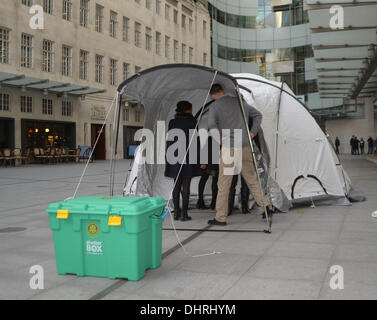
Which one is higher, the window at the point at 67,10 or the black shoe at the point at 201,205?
the window at the point at 67,10

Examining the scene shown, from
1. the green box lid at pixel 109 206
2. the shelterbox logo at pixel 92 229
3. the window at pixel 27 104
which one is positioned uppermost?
the window at pixel 27 104

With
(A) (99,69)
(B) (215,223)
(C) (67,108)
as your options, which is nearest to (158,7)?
(A) (99,69)

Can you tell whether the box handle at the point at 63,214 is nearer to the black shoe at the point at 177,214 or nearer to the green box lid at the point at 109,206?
the green box lid at the point at 109,206

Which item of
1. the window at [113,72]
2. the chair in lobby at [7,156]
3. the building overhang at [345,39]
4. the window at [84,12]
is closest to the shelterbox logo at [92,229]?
the building overhang at [345,39]

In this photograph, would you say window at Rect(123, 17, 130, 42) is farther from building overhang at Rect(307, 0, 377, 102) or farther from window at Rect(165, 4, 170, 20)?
building overhang at Rect(307, 0, 377, 102)

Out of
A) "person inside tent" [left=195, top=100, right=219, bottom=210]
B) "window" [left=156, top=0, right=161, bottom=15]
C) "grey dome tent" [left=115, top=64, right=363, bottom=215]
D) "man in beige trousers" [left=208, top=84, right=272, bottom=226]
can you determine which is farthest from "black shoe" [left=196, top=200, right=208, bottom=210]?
"window" [left=156, top=0, right=161, bottom=15]

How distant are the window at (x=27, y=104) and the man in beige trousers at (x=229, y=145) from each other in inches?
908

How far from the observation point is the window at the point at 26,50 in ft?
89.4

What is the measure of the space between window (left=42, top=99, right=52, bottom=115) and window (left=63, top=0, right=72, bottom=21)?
19.8ft

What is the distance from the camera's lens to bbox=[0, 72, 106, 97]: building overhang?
23952mm

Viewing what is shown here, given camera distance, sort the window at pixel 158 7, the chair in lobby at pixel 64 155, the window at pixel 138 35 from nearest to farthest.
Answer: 1. the chair in lobby at pixel 64 155
2. the window at pixel 138 35
3. the window at pixel 158 7

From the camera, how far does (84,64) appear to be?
32500 mm

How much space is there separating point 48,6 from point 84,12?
154 inches
